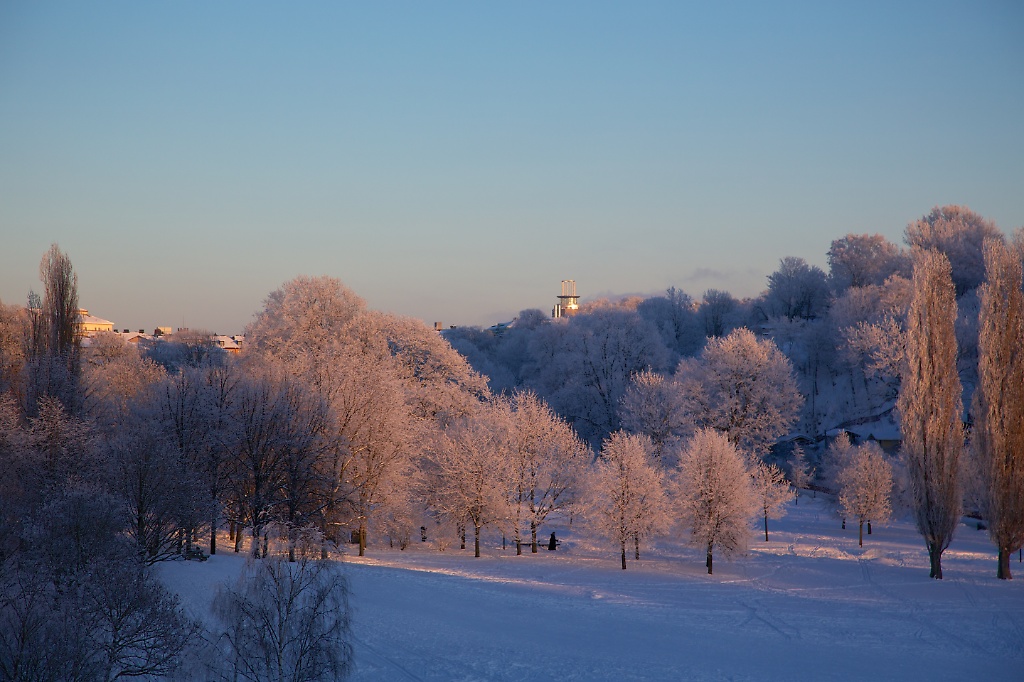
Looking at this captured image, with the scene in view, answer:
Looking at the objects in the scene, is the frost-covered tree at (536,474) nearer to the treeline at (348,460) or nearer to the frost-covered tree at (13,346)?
the treeline at (348,460)

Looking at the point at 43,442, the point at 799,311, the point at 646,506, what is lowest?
the point at 646,506

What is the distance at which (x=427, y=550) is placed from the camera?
38469mm

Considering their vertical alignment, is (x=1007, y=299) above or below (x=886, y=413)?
above

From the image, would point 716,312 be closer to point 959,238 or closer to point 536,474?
point 959,238

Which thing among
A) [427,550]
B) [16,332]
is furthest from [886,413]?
[16,332]

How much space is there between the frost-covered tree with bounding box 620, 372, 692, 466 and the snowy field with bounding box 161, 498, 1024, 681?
1899cm

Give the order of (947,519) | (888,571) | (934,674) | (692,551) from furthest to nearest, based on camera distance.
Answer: (692,551), (888,571), (947,519), (934,674)

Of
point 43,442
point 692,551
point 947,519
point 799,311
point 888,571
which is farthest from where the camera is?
point 799,311

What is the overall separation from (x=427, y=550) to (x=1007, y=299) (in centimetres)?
2816

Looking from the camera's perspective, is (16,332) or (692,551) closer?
(692,551)

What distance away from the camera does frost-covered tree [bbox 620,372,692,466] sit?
55.4m

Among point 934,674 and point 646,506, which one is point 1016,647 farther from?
point 646,506

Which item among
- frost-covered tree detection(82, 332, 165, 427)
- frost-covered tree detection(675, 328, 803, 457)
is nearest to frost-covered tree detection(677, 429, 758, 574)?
frost-covered tree detection(675, 328, 803, 457)

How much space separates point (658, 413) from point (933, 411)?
24.2m
